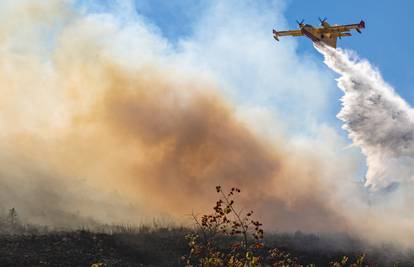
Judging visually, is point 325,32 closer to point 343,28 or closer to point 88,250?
point 343,28

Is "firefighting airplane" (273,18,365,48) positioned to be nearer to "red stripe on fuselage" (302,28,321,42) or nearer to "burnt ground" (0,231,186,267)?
"red stripe on fuselage" (302,28,321,42)

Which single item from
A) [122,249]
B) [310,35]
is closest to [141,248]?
[122,249]

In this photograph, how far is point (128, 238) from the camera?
204ft

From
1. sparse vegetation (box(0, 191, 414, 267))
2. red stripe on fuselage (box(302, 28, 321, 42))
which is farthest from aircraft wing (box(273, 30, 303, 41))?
sparse vegetation (box(0, 191, 414, 267))

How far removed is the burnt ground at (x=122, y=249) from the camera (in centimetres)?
4719

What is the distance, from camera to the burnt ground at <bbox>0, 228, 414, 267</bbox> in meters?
47.2

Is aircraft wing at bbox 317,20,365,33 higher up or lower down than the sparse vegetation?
higher up

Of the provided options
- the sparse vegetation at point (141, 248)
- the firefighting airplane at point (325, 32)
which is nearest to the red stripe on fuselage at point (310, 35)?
the firefighting airplane at point (325, 32)

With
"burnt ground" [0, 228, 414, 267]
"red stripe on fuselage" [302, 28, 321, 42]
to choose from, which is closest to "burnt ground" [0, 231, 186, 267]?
"burnt ground" [0, 228, 414, 267]

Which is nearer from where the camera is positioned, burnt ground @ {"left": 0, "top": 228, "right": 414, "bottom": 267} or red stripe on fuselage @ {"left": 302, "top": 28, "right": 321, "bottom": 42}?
burnt ground @ {"left": 0, "top": 228, "right": 414, "bottom": 267}

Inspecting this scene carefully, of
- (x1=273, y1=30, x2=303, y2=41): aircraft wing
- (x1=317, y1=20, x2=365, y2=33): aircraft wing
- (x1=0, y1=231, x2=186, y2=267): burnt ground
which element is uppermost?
(x1=273, y1=30, x2=303, y2=41): aircraft wing

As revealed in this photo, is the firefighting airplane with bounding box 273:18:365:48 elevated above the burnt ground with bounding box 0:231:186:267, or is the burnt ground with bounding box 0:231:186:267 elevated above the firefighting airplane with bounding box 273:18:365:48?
the firefighting airplane with bounding box 273:18:365:48

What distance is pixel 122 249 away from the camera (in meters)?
57.0

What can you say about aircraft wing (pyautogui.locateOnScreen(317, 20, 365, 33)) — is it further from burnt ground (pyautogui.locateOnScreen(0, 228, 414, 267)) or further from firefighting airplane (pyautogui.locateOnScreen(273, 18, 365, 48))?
burnt ground (pyautogui.locateOnScreen(0, 228, 414, 267))
